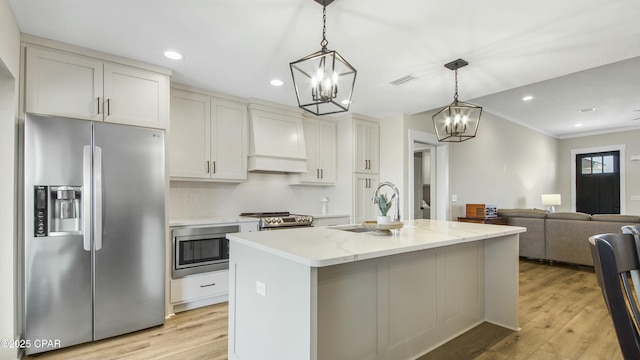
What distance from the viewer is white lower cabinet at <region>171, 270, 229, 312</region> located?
10.3 feet

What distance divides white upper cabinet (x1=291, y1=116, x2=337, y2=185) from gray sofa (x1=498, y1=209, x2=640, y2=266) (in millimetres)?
3412

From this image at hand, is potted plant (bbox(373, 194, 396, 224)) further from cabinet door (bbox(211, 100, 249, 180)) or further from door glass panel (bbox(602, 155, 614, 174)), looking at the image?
door glass panel (bbox(602, 155, 614, 174))

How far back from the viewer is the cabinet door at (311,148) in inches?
184

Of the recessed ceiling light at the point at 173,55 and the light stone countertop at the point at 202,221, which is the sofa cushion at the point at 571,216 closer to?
the light stone countertop at the point at 202,221

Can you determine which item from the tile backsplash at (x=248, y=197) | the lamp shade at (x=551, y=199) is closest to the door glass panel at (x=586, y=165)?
the lamp shade at (x=551, y=199)

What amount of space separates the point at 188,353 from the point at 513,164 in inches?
290

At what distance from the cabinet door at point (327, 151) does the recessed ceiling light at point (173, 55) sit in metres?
2.41

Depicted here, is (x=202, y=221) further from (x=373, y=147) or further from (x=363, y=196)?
(x=373, y=147)

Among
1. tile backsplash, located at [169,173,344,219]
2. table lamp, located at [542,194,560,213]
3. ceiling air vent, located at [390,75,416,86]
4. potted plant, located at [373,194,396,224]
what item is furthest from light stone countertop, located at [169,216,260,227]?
table lamp, located at [542,194,560,213]

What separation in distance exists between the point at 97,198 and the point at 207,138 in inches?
56.1

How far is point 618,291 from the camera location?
856 millimetres

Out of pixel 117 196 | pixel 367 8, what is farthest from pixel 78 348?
pixel 367 8

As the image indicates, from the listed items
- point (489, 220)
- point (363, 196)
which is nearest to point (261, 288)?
point (363, 196)

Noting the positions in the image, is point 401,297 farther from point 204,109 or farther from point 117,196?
point 204,109
